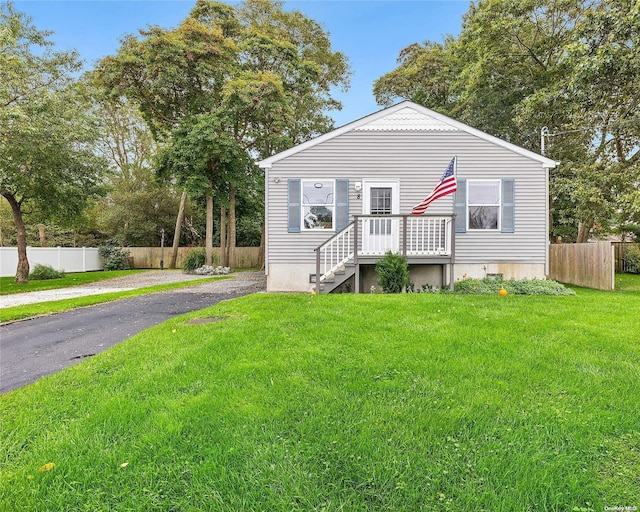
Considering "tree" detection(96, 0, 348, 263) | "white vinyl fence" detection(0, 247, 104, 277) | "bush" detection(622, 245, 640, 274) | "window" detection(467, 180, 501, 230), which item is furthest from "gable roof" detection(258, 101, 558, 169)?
"white vinyl fence" detection(0, 247, 104, 277)

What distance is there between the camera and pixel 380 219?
8.76 meters

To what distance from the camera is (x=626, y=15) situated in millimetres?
9320

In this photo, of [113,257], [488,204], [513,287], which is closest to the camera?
[513,287]

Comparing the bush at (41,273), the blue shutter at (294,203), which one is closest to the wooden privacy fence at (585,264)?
the blue shutter at (294,203)

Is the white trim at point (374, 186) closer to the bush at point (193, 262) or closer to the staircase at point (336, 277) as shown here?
the staircase at point (336, 277)

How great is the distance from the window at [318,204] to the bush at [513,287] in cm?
389

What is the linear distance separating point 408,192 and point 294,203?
323 centimetres

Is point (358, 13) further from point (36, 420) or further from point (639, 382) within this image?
point (36, 420)

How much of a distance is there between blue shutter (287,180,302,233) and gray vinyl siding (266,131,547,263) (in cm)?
16

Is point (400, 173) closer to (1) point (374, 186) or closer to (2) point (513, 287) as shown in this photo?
(1) point (374, 186)

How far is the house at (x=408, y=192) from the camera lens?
9.48 metres

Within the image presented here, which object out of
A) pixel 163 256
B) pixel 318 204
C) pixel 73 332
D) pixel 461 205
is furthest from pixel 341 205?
pixel 163 256

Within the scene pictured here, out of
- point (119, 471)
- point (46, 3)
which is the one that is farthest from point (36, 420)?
point (46, 3)

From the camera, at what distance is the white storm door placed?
8977mm
